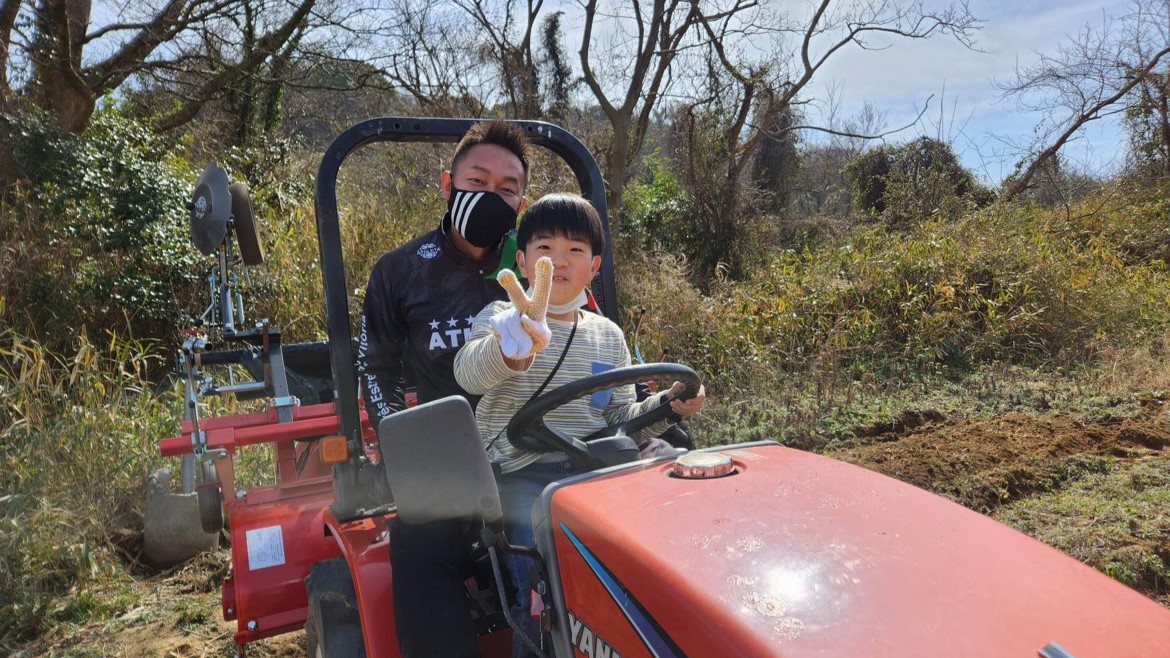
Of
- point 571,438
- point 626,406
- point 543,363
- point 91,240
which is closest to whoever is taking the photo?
point 571,438

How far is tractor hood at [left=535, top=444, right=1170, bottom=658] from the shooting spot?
3.52ft

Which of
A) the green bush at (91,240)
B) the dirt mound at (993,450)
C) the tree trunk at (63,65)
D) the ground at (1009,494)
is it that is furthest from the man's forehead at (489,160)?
the tree trunk at (63,65)

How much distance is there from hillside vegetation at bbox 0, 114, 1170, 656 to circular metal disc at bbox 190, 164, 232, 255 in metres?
1.60

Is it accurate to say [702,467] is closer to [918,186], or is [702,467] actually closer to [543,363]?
[543,363]

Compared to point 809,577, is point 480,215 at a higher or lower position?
higher

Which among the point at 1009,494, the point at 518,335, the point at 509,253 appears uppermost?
the point at 509,253

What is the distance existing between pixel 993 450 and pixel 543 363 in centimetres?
347

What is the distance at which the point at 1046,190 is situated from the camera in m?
10.6

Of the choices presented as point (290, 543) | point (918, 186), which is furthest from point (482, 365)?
point (918, 186)

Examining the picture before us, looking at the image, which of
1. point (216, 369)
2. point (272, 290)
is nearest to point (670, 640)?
point (216, 369)

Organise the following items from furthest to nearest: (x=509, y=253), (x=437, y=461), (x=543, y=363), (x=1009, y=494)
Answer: (x=1009, y=494) → (x=509, y=253) → (x=543, y=363) → (x=437, y=461)

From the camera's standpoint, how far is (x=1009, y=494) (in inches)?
160

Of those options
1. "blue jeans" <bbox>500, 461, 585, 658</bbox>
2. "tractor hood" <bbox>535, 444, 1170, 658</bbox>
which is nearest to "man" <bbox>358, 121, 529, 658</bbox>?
"blue jeans" <bbox>500, 461, 585, 658</bbox>

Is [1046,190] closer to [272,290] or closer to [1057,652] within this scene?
[272,290]
